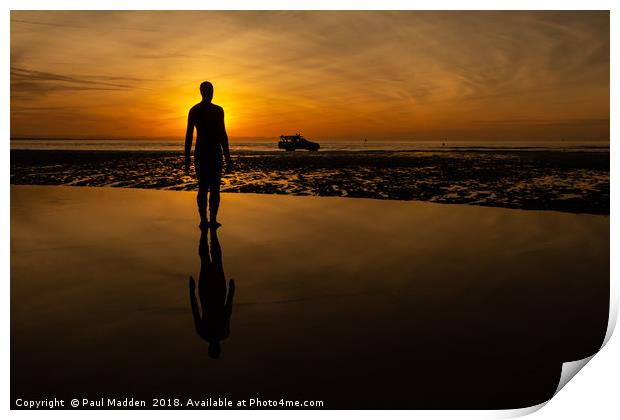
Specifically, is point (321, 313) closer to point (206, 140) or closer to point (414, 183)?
point (206, 140)

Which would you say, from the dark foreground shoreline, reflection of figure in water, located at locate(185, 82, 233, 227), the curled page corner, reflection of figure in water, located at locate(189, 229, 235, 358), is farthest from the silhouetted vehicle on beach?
the curled page corner

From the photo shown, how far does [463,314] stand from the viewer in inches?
156

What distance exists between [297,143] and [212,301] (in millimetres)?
38603

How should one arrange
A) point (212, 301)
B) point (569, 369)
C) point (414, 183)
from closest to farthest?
point (569, 369) < point (212, 301) < point (414, 183)

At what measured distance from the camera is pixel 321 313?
3.97m

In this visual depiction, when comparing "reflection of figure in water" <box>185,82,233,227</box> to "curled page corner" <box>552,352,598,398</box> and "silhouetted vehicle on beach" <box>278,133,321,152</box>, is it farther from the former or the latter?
"silhouetted vehicle on beach" <box>278,133,321,152</box>

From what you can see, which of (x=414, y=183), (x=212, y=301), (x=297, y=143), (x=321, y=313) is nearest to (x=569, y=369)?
(x=321, y=313)

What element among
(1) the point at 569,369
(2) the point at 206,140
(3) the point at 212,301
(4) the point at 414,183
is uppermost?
(2) the point at 206,140

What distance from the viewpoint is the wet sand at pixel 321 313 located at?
10.1 ft

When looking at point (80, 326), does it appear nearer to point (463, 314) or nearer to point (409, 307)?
point (409, 307)

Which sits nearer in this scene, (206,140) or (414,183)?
(206,140)

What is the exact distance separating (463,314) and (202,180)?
15.6 feet

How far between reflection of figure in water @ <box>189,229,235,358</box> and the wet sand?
0.07m

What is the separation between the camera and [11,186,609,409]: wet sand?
307cm
